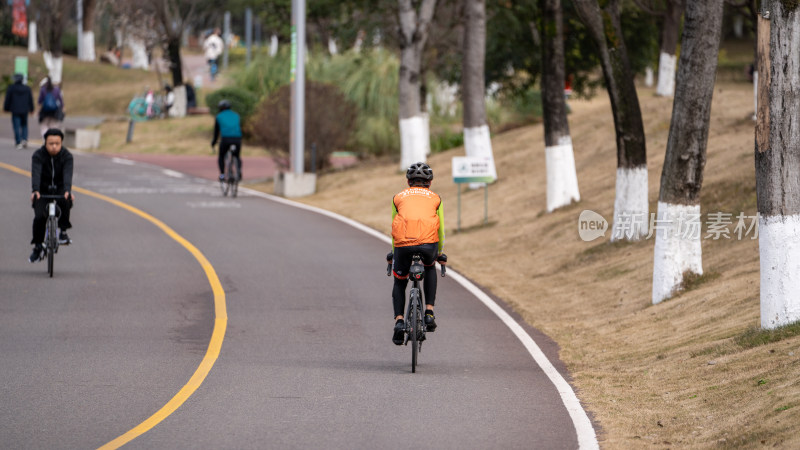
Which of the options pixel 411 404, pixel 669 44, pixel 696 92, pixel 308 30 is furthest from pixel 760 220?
pixel 308 30

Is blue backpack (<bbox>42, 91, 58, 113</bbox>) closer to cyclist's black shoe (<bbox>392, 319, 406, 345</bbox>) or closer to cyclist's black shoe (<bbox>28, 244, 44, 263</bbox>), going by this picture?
cyclist's black shoe (<bbox>28, 244, 44, 263</bbox>)

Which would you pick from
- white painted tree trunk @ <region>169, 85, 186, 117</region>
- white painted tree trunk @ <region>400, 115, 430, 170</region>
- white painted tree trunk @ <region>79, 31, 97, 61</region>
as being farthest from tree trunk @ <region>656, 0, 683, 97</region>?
white painted tree trunk @ <region>79, 31, 97, 61</region>

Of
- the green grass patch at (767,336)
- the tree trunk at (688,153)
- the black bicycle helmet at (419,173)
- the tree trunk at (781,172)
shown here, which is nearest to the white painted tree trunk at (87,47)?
the tree trunk at (688,153)

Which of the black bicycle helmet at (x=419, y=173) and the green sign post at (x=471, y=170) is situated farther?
the green sign post at (x=471, y=170)

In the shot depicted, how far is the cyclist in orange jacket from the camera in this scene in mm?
10836

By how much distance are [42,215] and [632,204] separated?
8912 mm

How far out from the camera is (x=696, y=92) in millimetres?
14469

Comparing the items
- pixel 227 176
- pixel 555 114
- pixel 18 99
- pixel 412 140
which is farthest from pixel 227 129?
pixel 18 99

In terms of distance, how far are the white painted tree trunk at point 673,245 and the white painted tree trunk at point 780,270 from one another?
310 centimetres

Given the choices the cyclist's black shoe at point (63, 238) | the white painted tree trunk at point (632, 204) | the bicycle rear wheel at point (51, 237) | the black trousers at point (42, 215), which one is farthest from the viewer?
the white painted tree trunk at point (632, 204)

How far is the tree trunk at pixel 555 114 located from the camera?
2222 centimetres

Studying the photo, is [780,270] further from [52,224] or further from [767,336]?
[52,224]

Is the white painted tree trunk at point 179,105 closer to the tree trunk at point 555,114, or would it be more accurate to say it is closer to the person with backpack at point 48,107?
the person with backpack at point 48,107

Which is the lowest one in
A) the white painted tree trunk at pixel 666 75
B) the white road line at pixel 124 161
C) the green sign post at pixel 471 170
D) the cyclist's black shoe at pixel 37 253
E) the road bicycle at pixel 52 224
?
the white road line at pixel 124 161
